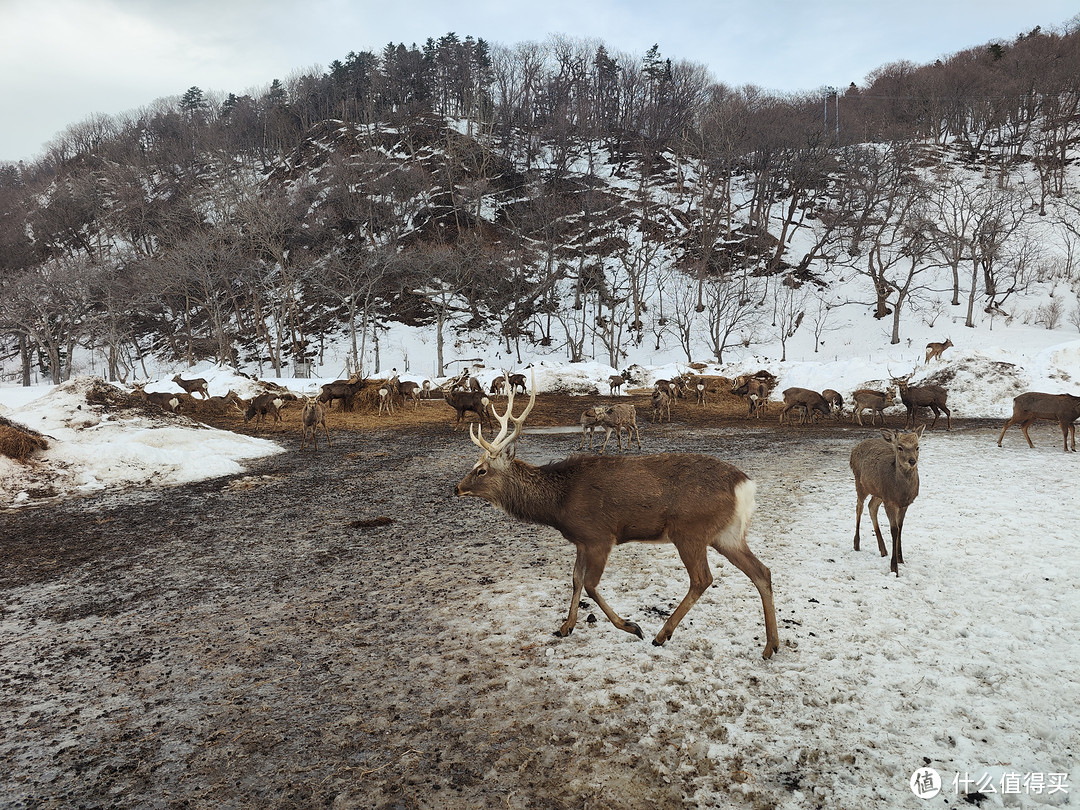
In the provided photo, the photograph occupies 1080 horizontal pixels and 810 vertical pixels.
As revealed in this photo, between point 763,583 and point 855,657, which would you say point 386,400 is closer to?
point 763,583

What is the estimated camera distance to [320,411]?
14391 mm

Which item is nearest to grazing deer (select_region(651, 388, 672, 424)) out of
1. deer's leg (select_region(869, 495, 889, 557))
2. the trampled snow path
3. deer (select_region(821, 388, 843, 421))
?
deer (select_region(821, 388, 843, 421))

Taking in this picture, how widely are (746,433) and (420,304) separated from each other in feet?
125

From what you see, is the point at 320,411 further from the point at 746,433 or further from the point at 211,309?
the point at 211,309

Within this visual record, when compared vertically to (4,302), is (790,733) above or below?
below

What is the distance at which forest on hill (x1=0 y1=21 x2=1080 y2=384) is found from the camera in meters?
41.2

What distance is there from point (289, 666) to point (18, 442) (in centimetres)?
979

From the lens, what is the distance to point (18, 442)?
33.4ft

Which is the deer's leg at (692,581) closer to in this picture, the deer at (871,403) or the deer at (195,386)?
the deer at (871,403)

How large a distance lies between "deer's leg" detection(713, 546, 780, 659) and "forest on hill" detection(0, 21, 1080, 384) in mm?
35669

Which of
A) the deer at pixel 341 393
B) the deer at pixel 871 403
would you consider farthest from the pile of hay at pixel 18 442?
the deer at pixel 871 403

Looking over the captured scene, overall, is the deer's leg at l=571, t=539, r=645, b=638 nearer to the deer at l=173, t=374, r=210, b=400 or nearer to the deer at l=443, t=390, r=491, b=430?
the deer at l=443, t=390, r=491, b=430

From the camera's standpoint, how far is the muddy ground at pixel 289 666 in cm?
296

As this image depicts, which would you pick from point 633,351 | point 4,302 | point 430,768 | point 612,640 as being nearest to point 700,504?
point 612,640
